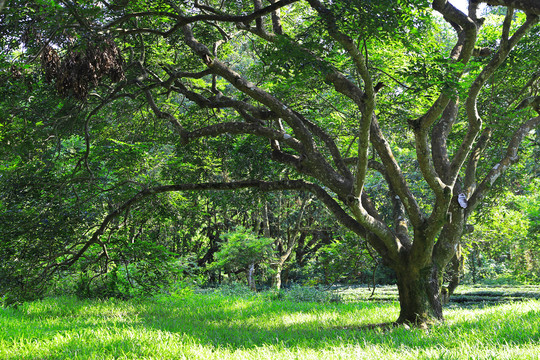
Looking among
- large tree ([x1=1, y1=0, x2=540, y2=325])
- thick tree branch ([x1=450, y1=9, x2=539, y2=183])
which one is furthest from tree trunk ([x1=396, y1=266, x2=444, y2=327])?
A: thick tree branch ([x1=450, y1=9, x2=539, y2=183])

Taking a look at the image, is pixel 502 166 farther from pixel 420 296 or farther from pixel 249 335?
pixel 249 335

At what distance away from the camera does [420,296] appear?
621 centimetres

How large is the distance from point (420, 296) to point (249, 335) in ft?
8.50

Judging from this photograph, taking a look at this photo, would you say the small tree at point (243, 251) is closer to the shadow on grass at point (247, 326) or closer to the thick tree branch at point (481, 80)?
the shadow on grass at point (247, 326)

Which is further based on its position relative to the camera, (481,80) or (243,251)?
(243,251)

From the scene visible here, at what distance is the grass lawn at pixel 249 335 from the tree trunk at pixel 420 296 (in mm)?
264

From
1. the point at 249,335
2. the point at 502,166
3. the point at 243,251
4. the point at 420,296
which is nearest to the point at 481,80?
the point at 502,166

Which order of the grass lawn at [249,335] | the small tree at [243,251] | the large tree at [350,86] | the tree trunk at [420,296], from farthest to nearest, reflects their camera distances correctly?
the small tree at [243,251] < the tree trunk at [420,296] < the large tree at [350,86] < the grass lawn at [249,335]

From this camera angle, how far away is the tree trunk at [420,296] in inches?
242

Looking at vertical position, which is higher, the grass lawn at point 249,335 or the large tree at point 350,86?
the large tree at point 350,86

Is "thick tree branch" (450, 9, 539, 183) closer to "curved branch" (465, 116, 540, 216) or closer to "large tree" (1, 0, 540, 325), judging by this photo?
"large tree" (1, 0, 540, 325)

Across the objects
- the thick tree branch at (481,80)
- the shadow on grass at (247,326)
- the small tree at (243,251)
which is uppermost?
the thick tree branch at (481,80)

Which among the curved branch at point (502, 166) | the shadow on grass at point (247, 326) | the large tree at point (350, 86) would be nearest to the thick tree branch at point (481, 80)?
the large tree at point (350, 86)

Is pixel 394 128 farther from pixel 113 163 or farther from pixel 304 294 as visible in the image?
pixel 113 163
